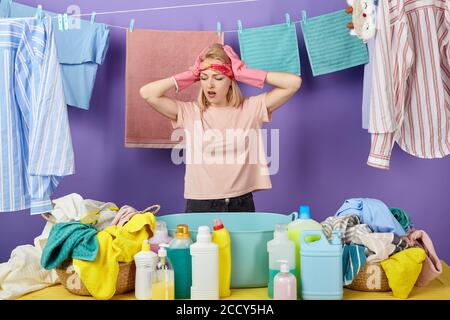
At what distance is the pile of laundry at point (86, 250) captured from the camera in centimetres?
158

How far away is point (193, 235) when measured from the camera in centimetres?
166

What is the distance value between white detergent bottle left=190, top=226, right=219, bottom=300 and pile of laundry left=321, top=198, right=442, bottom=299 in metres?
0.36

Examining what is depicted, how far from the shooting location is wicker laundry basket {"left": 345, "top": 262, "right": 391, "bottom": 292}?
1654 mm

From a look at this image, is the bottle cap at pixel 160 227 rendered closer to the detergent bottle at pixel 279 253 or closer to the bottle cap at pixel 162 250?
the bottle cap at pixel 162 250

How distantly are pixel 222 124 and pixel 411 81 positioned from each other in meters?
0.75

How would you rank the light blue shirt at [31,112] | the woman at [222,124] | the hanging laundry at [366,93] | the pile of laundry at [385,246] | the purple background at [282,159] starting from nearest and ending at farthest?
the pile of laundry at [385,246], the light blue shirt at [31,112], the woman at [222,124], the hanging laundry at [366,93], the purple background at [282,159]

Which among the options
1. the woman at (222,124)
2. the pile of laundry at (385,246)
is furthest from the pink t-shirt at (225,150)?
the pile of laundry at (385,246)

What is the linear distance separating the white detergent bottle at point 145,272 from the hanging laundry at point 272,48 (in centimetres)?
140

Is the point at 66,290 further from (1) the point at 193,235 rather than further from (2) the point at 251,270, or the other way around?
(2) the point at 251,270

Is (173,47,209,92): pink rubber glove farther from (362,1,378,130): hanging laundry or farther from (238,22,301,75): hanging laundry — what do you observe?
(362,1,378,130): hanging laundry

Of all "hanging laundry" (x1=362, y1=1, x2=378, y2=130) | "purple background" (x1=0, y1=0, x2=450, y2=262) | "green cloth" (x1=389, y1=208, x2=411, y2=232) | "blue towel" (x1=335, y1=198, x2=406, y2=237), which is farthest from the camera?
"purple background" (x1=0, y1=0, x2=450, y2=262)

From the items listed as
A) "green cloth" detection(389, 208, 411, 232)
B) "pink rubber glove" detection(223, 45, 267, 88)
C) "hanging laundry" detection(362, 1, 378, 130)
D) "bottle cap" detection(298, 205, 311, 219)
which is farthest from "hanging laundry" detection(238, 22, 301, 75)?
"bottle cap" detection(298, 205, 311, 219)

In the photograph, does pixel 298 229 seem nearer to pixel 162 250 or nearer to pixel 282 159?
pixel 162 250
